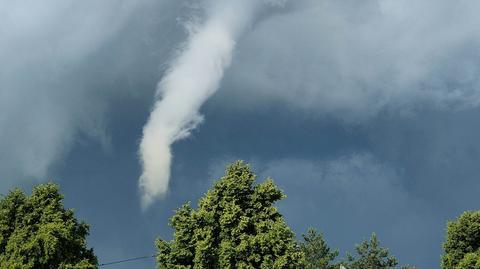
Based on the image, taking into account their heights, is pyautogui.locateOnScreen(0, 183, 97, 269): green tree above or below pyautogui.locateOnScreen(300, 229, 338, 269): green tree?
below

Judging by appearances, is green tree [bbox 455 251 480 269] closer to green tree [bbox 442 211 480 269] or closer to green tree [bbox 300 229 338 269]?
green tree [bbox 442 211 480 269]

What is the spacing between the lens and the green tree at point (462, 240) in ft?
179

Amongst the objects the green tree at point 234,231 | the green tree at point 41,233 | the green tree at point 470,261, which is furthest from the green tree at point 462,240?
the green tree at point 41,233

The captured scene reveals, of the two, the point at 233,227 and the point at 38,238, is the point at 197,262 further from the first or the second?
the point at 38,238

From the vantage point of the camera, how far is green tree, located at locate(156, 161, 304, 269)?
137ft

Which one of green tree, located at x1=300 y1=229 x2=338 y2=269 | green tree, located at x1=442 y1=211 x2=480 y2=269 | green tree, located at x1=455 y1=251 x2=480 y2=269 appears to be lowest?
green tree, located at x1=455 y1=251 x2=480 y2=269

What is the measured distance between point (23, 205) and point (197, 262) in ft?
46.2

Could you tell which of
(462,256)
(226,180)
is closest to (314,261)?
(462,256)

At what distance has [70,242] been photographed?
44.2 m

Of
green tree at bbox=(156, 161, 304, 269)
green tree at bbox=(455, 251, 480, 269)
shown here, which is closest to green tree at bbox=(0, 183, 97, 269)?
green tree at bbox=(156, 161, 304, 269)

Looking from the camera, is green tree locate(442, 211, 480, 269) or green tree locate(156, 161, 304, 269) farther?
green tree locate(442, 211, 480, 269)

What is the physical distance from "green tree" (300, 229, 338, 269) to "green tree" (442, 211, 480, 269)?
27.6m

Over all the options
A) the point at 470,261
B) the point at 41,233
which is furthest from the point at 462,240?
the point at 41,233

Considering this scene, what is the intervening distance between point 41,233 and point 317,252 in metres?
48.4
